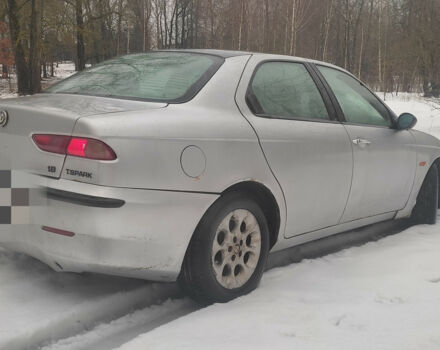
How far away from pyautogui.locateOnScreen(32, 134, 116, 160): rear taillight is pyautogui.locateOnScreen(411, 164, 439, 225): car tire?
11.2 feet

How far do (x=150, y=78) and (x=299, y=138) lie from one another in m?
1.01

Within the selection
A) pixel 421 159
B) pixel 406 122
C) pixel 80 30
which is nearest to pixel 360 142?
pixel 406 122

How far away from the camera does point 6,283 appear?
2885mm

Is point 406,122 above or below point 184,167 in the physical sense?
above

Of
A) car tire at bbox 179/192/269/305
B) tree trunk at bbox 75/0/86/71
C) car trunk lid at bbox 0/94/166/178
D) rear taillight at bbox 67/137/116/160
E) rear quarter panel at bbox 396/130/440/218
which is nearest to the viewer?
rear taillight at bbox 67/137/116/160

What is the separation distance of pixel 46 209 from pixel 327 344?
4.87ft

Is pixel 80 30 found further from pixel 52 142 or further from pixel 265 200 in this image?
pixel 52 142

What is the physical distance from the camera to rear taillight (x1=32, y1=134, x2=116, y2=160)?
2279 millimetres

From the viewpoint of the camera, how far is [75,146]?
232 cm

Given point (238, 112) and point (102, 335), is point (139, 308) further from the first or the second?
point (238, 112)

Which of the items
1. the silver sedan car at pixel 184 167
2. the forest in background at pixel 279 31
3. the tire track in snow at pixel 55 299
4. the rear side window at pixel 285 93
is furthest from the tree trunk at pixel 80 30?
the tire track in snow at pixel 55 299

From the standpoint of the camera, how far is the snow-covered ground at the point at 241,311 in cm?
232

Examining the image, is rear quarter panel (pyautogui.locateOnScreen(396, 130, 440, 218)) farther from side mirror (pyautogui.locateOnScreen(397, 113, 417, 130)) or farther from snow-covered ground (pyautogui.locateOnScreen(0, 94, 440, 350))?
snow-covered ground (pyautogui.locateOnScreen(0, 94, 440, 350))

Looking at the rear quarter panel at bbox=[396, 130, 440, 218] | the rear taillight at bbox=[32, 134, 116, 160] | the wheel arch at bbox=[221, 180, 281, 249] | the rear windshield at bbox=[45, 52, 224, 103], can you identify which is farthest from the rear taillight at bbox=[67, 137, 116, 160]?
the rear quarter panel at bbox=[396, 130, 440, 218]
